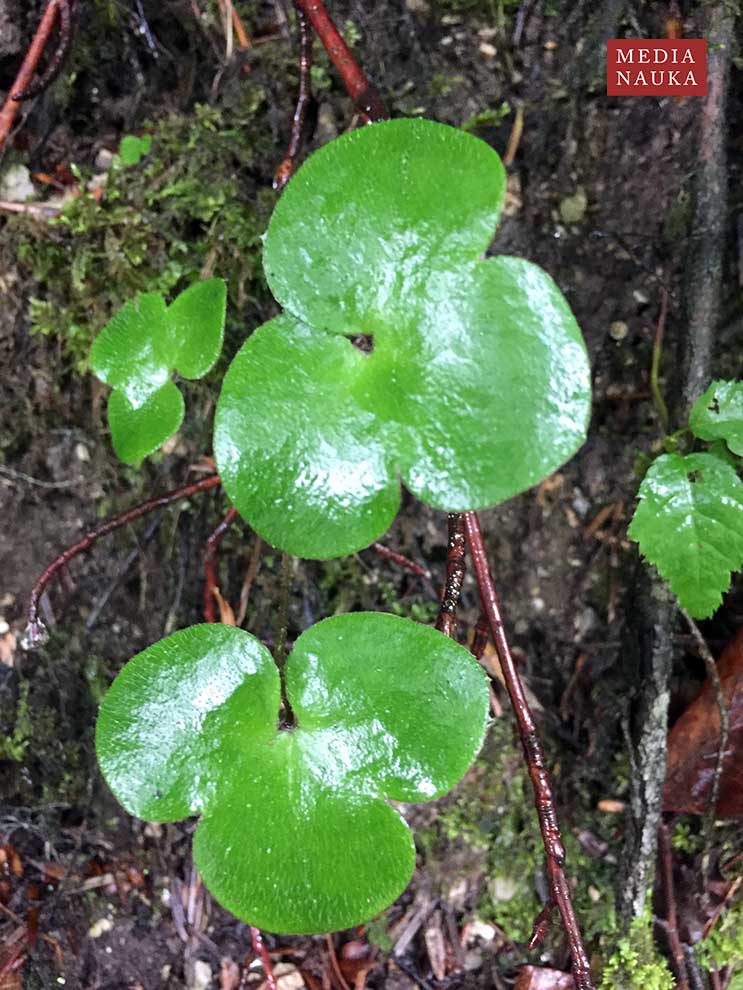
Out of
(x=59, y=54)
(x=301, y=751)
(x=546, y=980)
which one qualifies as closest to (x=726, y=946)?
(x=546, y=980)

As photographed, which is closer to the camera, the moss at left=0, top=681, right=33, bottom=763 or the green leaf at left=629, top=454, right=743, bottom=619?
the green leaf at left=629, top=454, right=743, bottom=619

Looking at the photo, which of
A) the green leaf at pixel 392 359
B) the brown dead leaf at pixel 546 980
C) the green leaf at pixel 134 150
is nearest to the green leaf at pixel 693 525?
the green leaf at pixel 392 359

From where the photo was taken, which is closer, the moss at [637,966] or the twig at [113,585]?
the moss at [637,966]

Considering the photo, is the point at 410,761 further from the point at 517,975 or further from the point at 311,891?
the point at 517,975

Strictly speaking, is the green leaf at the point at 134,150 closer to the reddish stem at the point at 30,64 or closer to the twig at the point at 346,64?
the reddish stem at the point at 30,64

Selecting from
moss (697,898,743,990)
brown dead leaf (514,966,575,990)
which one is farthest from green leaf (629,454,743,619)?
brown dead leaf (514,966,575,990)

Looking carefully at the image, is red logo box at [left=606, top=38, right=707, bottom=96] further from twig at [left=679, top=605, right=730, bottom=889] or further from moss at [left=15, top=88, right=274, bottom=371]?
twig at [left=679, top=605, right=730, bottom=889]
